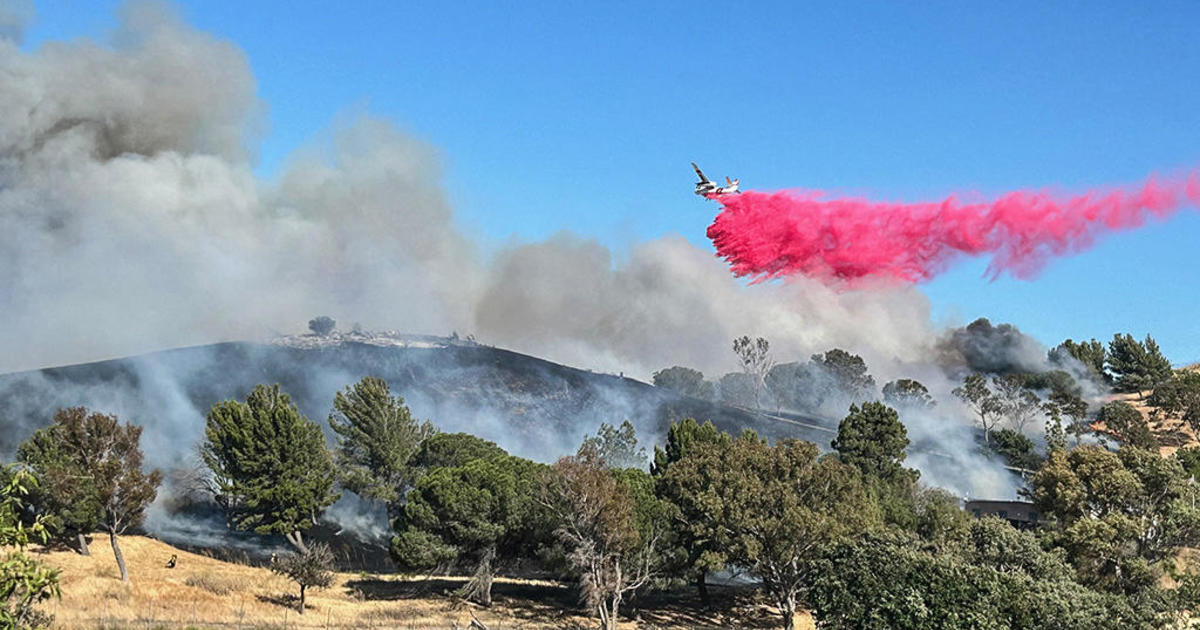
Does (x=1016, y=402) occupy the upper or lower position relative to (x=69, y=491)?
upper

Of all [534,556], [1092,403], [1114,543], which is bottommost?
[534,556]

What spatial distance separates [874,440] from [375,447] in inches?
2185

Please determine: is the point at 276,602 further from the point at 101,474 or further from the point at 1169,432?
the point at 1169,432

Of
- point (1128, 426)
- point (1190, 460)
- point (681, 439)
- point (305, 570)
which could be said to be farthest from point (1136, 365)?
point (305, 570)

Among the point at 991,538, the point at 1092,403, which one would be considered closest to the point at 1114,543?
the point at 991,538

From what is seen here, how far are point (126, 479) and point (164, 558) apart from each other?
445 inches

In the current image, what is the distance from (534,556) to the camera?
65500 millimetres

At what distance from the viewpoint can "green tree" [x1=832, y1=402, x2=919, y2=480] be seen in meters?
101

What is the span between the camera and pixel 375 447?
8756 centimetres

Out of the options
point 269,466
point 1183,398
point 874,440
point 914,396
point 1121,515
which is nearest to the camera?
point 1121,515

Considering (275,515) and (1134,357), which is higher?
(1134,357)

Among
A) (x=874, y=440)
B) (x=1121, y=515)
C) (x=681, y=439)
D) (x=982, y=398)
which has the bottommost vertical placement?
(x=1121, y=515)

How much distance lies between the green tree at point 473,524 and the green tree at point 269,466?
505 inches

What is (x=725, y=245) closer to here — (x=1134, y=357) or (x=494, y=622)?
(x=494, y=622)
